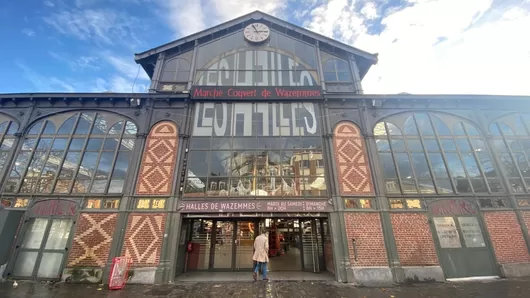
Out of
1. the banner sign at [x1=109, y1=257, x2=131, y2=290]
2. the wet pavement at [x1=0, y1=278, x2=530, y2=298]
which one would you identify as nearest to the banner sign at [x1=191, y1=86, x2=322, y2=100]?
the banner sign at [x1=109, y1=257, x2=131, y2=290]

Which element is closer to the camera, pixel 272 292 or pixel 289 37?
pixel 272 292

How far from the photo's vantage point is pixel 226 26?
1412cm

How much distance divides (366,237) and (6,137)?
19.0 metres

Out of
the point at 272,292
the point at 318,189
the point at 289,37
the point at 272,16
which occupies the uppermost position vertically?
the point at 272,16

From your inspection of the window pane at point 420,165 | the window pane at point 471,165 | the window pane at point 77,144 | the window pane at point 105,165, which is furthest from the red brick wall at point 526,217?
the window pane at point 77,144

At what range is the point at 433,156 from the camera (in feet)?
36.9

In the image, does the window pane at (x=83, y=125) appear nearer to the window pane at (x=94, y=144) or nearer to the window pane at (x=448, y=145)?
the window pane at (x=94, y=144)

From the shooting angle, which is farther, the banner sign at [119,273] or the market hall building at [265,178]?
the market hall building at [265,178]

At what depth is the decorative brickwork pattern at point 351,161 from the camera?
34.1 feet

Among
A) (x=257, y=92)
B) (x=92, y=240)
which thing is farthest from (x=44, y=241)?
(x=257, y=92)

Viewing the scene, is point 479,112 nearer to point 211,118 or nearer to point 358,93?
point 358,93

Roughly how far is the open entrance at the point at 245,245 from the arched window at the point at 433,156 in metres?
4.68

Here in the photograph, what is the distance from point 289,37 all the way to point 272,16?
186cm

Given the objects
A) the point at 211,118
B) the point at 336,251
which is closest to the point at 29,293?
the point at 211,118
